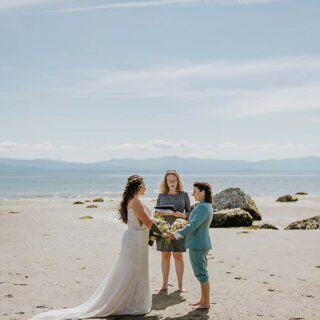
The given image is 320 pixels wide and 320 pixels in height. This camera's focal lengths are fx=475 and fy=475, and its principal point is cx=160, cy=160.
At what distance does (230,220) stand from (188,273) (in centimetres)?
989

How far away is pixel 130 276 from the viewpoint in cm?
791

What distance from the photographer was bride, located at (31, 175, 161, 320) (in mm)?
7836

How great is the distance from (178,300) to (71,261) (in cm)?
461

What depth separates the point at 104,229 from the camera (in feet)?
66.7

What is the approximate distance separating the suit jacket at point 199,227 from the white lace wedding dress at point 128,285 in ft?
2.51

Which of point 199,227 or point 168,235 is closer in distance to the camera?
point 199,227

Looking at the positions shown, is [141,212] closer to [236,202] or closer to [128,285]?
[128,285]

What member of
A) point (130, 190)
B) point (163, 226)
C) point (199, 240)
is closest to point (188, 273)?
point (163, 226)

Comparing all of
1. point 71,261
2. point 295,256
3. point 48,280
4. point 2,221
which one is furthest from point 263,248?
point 2,221

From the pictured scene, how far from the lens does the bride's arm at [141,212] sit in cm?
783

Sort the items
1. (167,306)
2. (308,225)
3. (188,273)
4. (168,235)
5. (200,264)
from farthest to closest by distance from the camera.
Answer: (308,225)
(188,273)
(167,306)
(168,235)
(200,264)

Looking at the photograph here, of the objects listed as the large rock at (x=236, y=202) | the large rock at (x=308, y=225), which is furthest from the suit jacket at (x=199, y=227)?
the large rock at (x=236, y=202)

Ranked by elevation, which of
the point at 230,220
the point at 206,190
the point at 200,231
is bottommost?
the point at 230,220

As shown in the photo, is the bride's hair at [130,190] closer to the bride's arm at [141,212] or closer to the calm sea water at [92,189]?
the bride's arm at [141,212]
